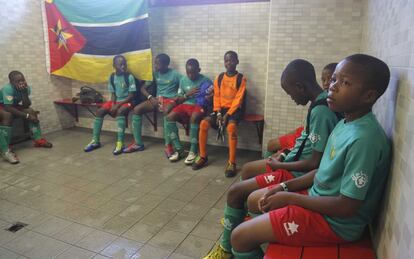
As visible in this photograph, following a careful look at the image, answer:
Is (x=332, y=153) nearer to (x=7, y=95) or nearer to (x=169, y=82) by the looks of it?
(x=169, y=82)

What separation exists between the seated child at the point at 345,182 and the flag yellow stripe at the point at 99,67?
10.6 ft

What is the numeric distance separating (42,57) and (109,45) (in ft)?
3.83

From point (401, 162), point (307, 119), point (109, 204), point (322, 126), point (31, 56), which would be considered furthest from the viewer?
point (31, 56)

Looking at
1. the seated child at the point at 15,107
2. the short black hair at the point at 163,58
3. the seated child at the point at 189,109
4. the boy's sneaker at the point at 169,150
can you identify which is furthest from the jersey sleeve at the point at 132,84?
the seated child at the point at 15,107

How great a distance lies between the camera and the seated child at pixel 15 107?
3.70 metres

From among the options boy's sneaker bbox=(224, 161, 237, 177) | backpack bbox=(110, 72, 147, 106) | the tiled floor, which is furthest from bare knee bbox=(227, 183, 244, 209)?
backpack bbox=(110, 72, 147, 106)

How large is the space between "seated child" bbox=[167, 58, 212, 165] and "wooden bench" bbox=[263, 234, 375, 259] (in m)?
2.38

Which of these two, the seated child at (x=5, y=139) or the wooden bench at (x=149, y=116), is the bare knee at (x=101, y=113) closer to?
the wooden bench at (x=149, y=116)

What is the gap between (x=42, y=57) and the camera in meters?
4.61

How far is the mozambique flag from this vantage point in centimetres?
410

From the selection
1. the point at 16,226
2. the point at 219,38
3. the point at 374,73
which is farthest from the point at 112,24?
the point at 374,73

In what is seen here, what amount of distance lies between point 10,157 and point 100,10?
2.21 metres

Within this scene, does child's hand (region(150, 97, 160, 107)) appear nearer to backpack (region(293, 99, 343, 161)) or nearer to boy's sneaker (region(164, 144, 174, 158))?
boy's sneaker (region(164, 144, 174, 158))

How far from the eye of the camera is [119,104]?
4.10m
